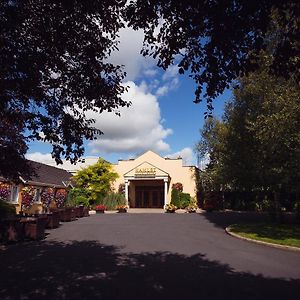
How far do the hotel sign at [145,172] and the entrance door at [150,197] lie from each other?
9.55 ft

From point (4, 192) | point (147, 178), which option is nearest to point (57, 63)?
point (4, 192)

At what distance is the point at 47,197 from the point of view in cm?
3419

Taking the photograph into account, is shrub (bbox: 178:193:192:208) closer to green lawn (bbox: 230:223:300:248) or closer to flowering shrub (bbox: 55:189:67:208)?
flowering shrub (bbox: 55:189:67:208)

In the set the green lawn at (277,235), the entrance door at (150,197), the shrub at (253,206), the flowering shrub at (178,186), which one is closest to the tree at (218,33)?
the green lawn at (277,235)

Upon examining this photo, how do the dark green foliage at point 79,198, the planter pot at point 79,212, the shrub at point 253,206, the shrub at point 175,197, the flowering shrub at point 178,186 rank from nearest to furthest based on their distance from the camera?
the planter pot at point 79,212
the dark green foliage at point 79,198
the shrub at point 253,206
the shrub at point 175,197
the flowering shrub at point 178,186

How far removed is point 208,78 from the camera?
600 cm

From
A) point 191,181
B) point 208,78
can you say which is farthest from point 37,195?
point 208,78

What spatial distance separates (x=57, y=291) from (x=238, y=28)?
607 centimetres

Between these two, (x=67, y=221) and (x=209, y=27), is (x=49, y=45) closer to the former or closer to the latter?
(x=209, y=27)

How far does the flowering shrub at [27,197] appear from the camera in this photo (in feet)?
98.5

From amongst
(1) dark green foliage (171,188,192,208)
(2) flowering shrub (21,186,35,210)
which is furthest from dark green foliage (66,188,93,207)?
(1) dark green foliage (171,188,192,208)

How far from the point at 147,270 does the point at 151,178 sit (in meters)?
34.8

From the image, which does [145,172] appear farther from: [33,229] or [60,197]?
[33,229]

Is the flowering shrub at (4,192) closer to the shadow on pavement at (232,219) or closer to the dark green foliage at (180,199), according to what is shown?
the shadow on pavement at (232,219)
